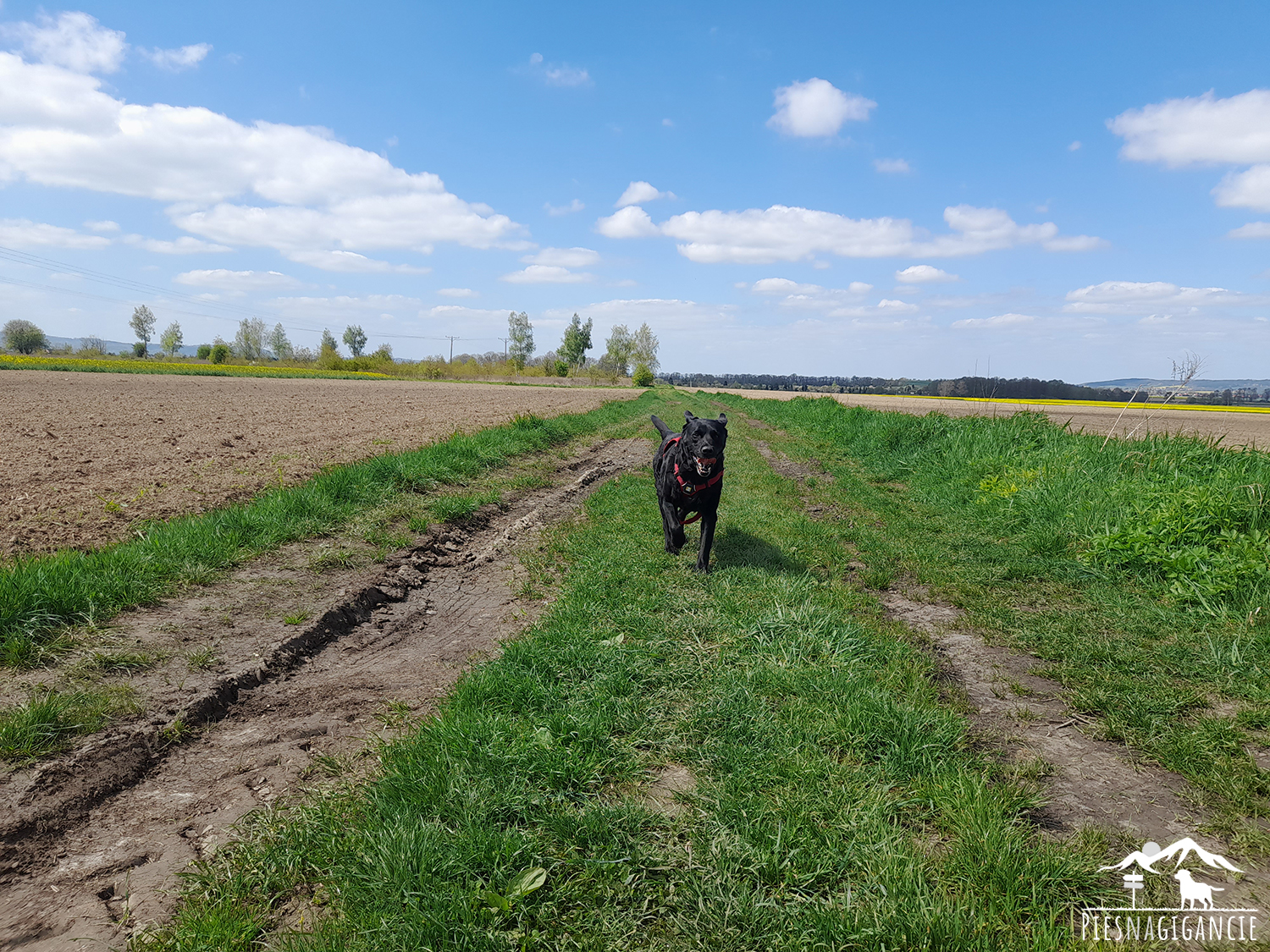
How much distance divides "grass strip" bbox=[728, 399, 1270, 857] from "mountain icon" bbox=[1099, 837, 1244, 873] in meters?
0.16

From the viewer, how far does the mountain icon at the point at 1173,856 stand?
2.37m

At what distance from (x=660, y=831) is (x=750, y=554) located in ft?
13.6

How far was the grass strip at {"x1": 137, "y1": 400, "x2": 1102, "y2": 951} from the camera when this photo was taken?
2.09 metres

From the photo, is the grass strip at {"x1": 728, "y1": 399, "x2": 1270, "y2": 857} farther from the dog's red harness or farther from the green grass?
the green grass

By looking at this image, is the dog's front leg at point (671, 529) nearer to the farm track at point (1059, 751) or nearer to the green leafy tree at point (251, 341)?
the farm track at point (1059, 751)

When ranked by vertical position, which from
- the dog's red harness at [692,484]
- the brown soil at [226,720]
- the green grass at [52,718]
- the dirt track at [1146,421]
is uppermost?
the dirt track at [1146,421]

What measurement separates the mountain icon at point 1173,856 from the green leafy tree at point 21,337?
4797 inches

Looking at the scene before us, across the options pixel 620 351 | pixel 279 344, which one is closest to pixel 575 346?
pixel 620 351

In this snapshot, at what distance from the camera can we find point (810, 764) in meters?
2.87

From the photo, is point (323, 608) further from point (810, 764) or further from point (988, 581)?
point (988, 581)

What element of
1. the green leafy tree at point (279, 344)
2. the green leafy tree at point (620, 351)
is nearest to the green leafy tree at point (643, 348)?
the green leafy tree at point (620, 351)

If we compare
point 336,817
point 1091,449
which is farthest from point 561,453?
point 336,817

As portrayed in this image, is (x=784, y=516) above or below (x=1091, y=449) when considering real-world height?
below

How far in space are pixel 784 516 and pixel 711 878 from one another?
622 centimetres
